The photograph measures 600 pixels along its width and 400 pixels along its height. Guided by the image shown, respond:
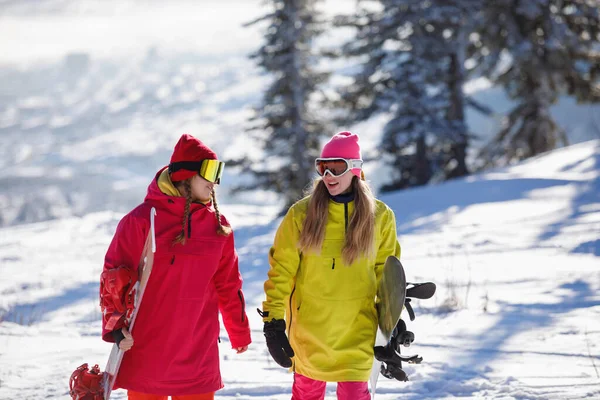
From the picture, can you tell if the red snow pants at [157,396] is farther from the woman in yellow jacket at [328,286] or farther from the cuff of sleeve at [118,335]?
the woman in yellow jacket at [328,286]

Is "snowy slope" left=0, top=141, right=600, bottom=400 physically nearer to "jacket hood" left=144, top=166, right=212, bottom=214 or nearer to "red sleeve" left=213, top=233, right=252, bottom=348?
"red sleeve" left=213, top=233, right=252, bottom=348

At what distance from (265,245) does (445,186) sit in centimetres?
552

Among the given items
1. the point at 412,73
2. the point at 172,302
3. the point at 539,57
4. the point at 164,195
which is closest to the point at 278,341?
the point at 172,302

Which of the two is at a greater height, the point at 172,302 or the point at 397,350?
the point at 172,302

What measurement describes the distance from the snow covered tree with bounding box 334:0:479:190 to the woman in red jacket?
14.8 meters

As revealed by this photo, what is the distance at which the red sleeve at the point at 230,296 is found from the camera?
11.1 feet

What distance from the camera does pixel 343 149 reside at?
3414 mm

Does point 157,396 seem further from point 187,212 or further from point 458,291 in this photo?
point 458,291

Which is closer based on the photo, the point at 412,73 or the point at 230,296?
the point at 230,296

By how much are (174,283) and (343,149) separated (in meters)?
1.13

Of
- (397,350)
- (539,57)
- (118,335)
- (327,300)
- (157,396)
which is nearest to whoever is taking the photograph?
(118,335)

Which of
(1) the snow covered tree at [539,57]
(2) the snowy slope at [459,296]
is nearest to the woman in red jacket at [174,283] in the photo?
(2) the snowy slope at [459,296]

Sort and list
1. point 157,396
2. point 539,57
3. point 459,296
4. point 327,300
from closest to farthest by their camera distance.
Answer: point 157,396, point 327,300, point 459,296, point 539,57

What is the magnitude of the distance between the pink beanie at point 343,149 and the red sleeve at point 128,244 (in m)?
1.04
